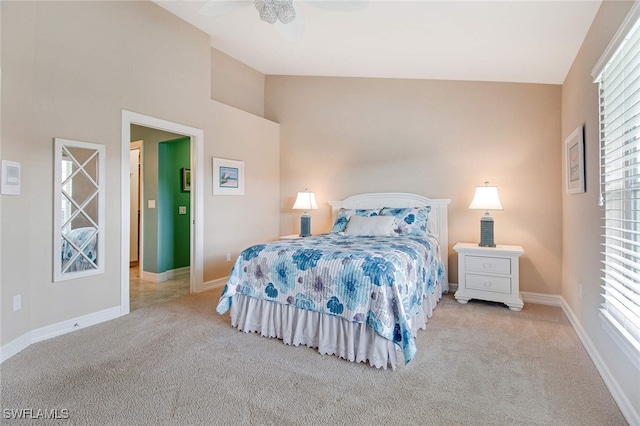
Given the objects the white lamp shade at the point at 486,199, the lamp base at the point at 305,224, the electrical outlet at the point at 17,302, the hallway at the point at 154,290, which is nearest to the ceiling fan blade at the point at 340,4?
the white lamp shade at the point at 486,199

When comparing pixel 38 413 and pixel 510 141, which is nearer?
pixel 38 413

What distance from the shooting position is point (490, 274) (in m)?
3.41

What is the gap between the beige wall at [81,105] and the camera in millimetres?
2371

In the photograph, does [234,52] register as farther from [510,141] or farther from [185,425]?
[185,425]

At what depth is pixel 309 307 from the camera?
2369 mm

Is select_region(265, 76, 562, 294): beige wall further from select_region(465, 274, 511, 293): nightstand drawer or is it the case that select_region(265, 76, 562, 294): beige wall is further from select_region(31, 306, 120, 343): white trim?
select_region(31, 306, 120, 343): white trim

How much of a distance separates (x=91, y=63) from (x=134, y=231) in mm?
3371

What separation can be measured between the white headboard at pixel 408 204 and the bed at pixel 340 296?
2.90 ft

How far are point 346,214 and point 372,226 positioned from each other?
622mm

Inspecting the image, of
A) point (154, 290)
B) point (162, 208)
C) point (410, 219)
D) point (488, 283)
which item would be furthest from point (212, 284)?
point (488, 283)

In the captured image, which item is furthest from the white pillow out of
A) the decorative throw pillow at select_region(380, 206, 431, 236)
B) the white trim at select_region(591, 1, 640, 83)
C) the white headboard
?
the white trim at select_region(591, 1, 640, 83)

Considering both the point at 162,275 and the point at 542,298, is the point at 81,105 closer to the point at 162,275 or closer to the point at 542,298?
the point at 162,275

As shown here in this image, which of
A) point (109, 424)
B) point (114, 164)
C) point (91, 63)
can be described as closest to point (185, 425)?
point (109, 424)

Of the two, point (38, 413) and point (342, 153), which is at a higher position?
point (342, 153)
